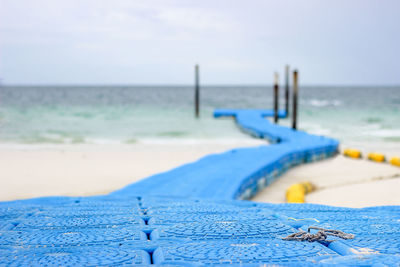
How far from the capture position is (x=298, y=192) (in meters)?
6.10

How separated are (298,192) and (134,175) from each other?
→ 3174mm

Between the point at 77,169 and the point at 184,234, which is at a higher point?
the point at 184,234

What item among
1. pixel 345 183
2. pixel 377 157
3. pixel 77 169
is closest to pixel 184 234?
pixel 345 183

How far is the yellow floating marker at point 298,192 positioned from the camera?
19.1ft

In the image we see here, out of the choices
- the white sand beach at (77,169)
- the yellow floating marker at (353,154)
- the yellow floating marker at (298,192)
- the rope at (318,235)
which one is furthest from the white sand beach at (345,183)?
the rope at (318,235)

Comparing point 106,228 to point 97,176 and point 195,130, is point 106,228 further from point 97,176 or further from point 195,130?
point 195,130

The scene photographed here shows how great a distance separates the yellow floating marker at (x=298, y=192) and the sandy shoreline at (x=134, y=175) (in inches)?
4.8

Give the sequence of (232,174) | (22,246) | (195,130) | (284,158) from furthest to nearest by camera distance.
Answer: (195,130), (284,158), (232,174), (22,246)

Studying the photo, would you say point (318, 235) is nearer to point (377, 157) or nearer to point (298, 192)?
point (298, 192)

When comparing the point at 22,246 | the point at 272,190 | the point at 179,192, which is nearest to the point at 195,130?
the point at 272,190

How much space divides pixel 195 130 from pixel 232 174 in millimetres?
12005

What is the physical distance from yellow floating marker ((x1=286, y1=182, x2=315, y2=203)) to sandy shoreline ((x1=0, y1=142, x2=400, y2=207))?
12 centimetres

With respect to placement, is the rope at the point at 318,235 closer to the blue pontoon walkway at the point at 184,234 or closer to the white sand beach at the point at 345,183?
the blue pontoon walkway at the point at 184,234

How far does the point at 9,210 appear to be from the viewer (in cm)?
317
